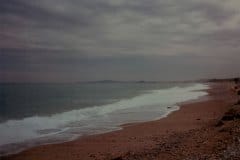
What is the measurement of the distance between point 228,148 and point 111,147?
6737mm

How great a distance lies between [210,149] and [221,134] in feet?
9.81

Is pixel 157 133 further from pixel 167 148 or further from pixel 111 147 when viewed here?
pixel 167 148

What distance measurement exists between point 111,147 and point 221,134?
5.21m

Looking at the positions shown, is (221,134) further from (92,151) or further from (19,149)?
(19,149)

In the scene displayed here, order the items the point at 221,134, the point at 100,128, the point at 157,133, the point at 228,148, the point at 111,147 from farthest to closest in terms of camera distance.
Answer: the point at 100,128, the point at 157,133, the point at 111,147, the point at 221,134, the point at 228,148

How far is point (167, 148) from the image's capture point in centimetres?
1381

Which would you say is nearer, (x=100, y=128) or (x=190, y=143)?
(x=190, y=143)

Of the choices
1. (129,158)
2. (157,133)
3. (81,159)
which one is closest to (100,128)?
(157,133)

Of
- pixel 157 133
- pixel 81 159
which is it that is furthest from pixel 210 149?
pixel 157 133

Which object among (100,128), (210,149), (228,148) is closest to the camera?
(228,148)

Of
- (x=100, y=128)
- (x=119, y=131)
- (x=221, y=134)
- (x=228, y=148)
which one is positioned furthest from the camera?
(x=100, y=128)

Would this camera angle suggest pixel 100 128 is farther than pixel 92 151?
Yes

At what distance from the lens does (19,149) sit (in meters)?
17.0

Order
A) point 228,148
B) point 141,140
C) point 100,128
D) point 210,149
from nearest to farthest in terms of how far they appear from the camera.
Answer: point 228,148 → point 210,149 → point 141,140 → point 100,128
